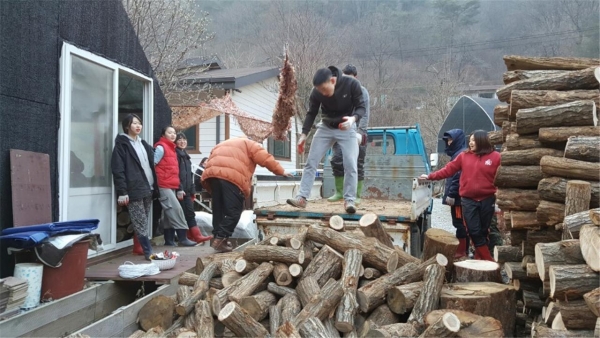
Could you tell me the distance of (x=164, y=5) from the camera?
1388cm

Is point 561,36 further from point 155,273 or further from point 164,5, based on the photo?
point 155,273

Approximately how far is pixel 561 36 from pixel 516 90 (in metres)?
44.1

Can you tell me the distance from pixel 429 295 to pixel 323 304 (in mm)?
978

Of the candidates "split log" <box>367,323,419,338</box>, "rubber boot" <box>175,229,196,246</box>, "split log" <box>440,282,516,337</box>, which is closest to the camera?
"split log" <box>367,323,419,338</box>

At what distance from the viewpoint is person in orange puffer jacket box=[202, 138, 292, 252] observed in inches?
239

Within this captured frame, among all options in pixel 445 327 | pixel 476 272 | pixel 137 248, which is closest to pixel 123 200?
pixel 137 248

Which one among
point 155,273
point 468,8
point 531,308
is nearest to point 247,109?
point 155,273

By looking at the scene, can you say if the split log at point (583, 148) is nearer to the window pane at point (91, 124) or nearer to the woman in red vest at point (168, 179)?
the woman in red vest at point (168, 179)

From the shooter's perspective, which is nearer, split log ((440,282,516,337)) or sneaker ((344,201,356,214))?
split log ((440,282,516,337))

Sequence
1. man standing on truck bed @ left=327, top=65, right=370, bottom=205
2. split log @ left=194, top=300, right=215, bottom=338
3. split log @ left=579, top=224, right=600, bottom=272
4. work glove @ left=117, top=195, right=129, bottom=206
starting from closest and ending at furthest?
split log @ left=579, top=224, right=600, bottom=272
split log @ left=194, top=300, right=215, bottom=338
work glove @ left=117, top=195, right=129, bottom=206
man standing on truck bed @ left=327, top=65, right=370, bottom=205

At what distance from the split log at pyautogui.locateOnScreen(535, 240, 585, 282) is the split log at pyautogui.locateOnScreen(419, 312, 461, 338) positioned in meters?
0.89

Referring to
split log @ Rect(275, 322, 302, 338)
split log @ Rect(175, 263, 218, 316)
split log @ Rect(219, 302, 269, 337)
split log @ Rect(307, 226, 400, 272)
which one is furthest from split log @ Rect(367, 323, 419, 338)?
split log @ Rect(175, 263, 218, 316)

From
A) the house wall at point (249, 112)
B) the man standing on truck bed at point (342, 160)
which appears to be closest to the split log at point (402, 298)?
the man standing on truck bed at point (342, 160)

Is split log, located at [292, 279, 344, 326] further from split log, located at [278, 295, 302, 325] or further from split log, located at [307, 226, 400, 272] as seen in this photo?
split log, located at [307, 226, 400, 272]
